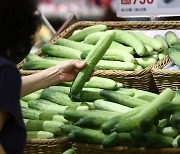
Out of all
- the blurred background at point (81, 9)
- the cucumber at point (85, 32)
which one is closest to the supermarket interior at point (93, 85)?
the cucumber at point (85, 32)

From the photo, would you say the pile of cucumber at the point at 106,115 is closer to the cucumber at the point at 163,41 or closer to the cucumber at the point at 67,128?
the cucumber at the point at 67,128

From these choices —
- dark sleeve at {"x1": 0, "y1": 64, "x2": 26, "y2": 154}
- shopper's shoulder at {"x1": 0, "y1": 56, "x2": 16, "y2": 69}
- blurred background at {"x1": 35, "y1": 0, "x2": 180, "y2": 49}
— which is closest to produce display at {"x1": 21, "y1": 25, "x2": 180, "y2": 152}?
dark sleeve at {"x1": 0, "y1": 64, "x2": 26, "y2": 154}

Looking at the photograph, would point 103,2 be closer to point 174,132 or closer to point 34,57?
point 34,57

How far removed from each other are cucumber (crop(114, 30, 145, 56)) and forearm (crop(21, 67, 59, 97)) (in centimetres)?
69

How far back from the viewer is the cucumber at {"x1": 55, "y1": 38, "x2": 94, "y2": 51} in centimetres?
338

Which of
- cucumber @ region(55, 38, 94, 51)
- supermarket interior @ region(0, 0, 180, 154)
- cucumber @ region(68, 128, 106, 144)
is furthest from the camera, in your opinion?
cucumber @ region(55, 38, 94, 51)

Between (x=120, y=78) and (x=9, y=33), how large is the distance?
1.32 meters

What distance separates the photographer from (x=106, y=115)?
2.56m

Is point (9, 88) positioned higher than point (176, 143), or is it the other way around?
point (9, 88)

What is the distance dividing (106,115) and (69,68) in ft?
1.08

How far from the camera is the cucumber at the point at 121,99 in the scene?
2665 mm

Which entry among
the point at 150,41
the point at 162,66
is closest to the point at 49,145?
the point at 162,66

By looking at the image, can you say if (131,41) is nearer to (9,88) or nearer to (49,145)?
(49,145)

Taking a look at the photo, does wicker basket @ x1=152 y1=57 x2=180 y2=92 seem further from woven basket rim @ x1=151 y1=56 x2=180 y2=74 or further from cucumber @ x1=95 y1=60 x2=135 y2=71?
cucumber @ x1=95 y1=60 x2=135 y2=71
